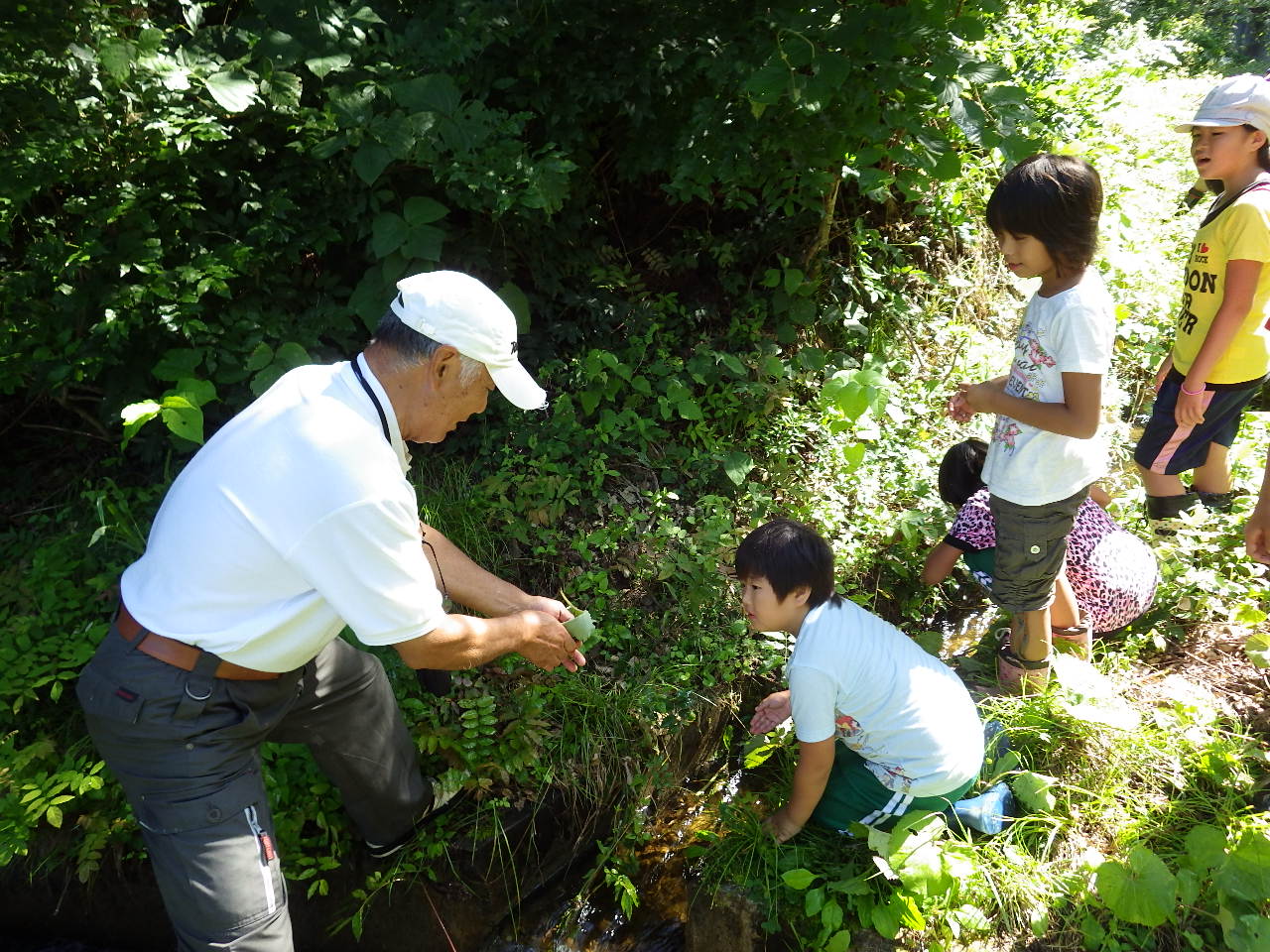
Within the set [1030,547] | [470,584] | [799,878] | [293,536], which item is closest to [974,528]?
[1030,547]

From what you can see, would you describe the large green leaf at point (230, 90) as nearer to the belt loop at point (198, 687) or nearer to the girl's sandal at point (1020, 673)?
the belt loop at point (198, 687)

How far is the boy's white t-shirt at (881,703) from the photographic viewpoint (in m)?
2.37

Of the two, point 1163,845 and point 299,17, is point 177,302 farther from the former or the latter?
point 1163,845

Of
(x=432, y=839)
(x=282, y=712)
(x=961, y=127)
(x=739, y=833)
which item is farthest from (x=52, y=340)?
(x=961, y=127)

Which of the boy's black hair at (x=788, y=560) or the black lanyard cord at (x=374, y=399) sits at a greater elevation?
the black lanyard cord at (x=374, y=399)

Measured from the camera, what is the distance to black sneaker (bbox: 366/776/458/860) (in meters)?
2.82

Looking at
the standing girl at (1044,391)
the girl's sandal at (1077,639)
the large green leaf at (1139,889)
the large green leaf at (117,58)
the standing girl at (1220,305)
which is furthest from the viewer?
the girl's sandal at (1077,639)

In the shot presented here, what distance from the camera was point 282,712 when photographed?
224cm

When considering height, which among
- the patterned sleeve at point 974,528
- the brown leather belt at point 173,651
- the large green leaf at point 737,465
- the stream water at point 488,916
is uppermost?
the brown leather belt at point 173,651

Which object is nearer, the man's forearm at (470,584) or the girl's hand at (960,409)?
the man's forearm at (470,584)

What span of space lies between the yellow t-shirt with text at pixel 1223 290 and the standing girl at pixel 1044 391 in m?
0.71

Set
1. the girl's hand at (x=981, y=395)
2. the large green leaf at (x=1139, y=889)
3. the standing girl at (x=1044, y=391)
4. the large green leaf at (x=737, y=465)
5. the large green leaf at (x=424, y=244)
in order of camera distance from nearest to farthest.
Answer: the large green leaf at (x=1139, y=889), the standing girl at (x=1044, y=391), the girl's hand at (x=981, y=395), the large green leaf at (x=424, y=244), the large green leaf at (x=737, y=465)

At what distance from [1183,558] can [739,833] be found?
205 centimetres

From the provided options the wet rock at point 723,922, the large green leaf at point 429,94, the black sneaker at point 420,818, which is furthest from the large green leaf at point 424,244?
the wet rock at point 723,922
